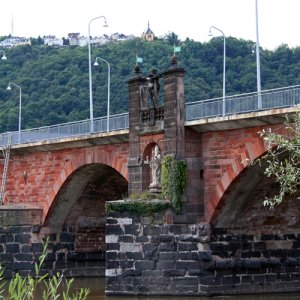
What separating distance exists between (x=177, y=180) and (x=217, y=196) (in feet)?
4.90

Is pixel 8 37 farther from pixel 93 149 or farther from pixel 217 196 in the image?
pixel 217 196

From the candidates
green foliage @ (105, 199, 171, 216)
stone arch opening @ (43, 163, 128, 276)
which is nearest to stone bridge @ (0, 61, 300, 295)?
green foliage @ (105, 199, 171, 216)

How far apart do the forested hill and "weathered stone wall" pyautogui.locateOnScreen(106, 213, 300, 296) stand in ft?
65.2

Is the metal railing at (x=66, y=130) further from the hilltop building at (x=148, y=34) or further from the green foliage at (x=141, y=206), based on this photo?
the hilltop building at (x=148, y=34)

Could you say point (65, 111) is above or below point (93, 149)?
above

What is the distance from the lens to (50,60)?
241ft

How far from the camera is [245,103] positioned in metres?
32.2

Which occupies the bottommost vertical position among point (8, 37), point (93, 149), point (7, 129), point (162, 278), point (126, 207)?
point (162, 278)

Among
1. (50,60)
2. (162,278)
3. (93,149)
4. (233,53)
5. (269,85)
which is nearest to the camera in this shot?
(162,278)

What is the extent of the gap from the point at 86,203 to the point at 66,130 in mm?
4080

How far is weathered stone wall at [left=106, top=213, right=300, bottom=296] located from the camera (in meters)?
32.8

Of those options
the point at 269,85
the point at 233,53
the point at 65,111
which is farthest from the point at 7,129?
the point at 269,85

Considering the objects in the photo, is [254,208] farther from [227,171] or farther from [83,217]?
[83,217]

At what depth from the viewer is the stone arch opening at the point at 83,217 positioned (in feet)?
141
